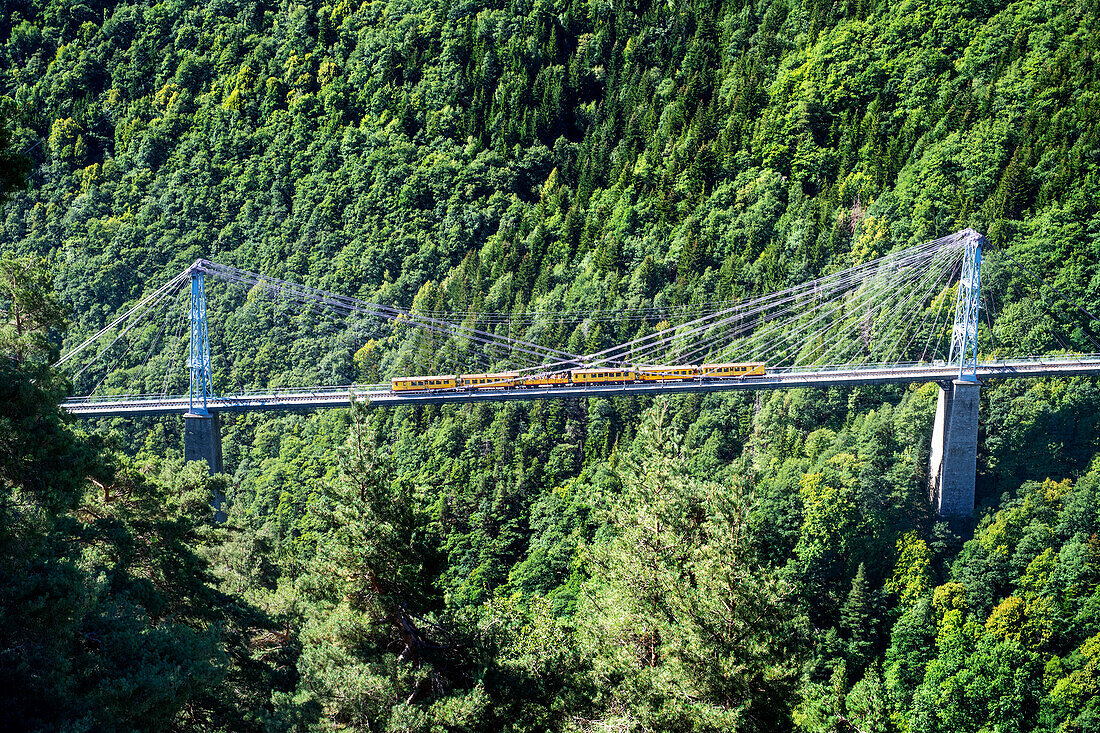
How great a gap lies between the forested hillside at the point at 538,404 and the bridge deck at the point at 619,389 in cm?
202

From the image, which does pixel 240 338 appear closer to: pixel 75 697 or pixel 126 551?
pixel 126 551

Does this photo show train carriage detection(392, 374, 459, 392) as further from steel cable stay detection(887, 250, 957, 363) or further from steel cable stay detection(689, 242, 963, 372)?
steel cable stay detection(887, 250, 957, 363)

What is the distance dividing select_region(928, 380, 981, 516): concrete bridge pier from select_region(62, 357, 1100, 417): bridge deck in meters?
0.97

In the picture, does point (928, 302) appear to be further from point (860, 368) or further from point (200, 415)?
point (200, 415)

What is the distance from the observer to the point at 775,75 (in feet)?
227

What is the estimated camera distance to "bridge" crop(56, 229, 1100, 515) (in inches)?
1886

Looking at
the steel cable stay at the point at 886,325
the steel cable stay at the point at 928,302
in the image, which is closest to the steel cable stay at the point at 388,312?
the steel cable stay at the point at 886,325

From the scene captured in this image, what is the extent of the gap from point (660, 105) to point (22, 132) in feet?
177

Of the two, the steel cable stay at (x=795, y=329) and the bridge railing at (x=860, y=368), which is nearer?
the bridge railing at (x=860, y=368)

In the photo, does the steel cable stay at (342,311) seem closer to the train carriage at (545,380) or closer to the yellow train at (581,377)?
the train carriage at (545,380)

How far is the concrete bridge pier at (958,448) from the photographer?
4725 cm

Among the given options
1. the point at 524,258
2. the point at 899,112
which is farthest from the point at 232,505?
the point at 899,112

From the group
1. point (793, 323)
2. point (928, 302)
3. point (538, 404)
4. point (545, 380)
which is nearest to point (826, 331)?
point (793, 323)

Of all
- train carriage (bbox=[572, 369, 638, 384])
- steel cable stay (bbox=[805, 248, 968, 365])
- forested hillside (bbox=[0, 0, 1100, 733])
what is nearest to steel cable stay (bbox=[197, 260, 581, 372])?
forested hillside (bbox=[0, 0, 1100, 733])
